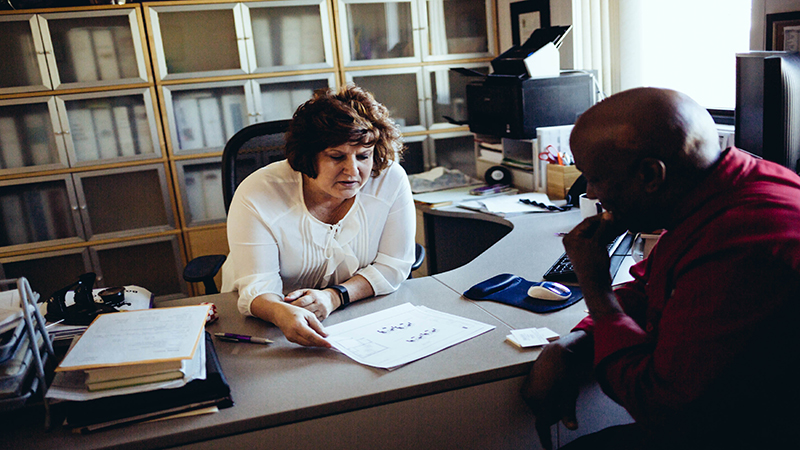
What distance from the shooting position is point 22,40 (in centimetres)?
318

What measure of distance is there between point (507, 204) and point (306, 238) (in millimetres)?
1175

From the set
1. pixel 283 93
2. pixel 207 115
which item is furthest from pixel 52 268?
pixel 283 93

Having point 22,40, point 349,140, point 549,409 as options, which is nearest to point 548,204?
point 349,140

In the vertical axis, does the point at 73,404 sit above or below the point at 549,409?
above

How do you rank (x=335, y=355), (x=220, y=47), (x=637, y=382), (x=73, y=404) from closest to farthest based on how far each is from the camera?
1. (x=637, y=382)
2. (x=73, y=404)
3. (x=335, y=355)
4. (x=220, y=47)

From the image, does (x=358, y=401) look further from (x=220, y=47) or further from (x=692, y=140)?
(x=220, y=47)

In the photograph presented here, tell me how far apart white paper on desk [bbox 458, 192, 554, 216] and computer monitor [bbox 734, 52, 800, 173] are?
38.6 inches

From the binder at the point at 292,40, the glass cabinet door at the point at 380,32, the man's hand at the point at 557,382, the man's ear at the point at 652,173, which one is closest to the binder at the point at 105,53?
the binder at the point at 292,40

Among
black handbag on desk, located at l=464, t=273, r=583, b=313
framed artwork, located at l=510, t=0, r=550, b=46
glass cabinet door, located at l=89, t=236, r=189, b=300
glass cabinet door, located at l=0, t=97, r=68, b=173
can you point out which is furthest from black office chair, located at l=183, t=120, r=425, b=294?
framed artwork, located at l=510, t=0, r=550, b=46

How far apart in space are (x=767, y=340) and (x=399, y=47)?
3194mm

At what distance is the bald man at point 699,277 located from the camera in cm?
80

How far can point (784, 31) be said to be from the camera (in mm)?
1991

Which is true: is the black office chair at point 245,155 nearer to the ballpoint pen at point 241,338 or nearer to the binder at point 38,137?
the ballpoint pen at point 241,338

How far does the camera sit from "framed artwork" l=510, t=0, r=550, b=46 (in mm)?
→ 3289
